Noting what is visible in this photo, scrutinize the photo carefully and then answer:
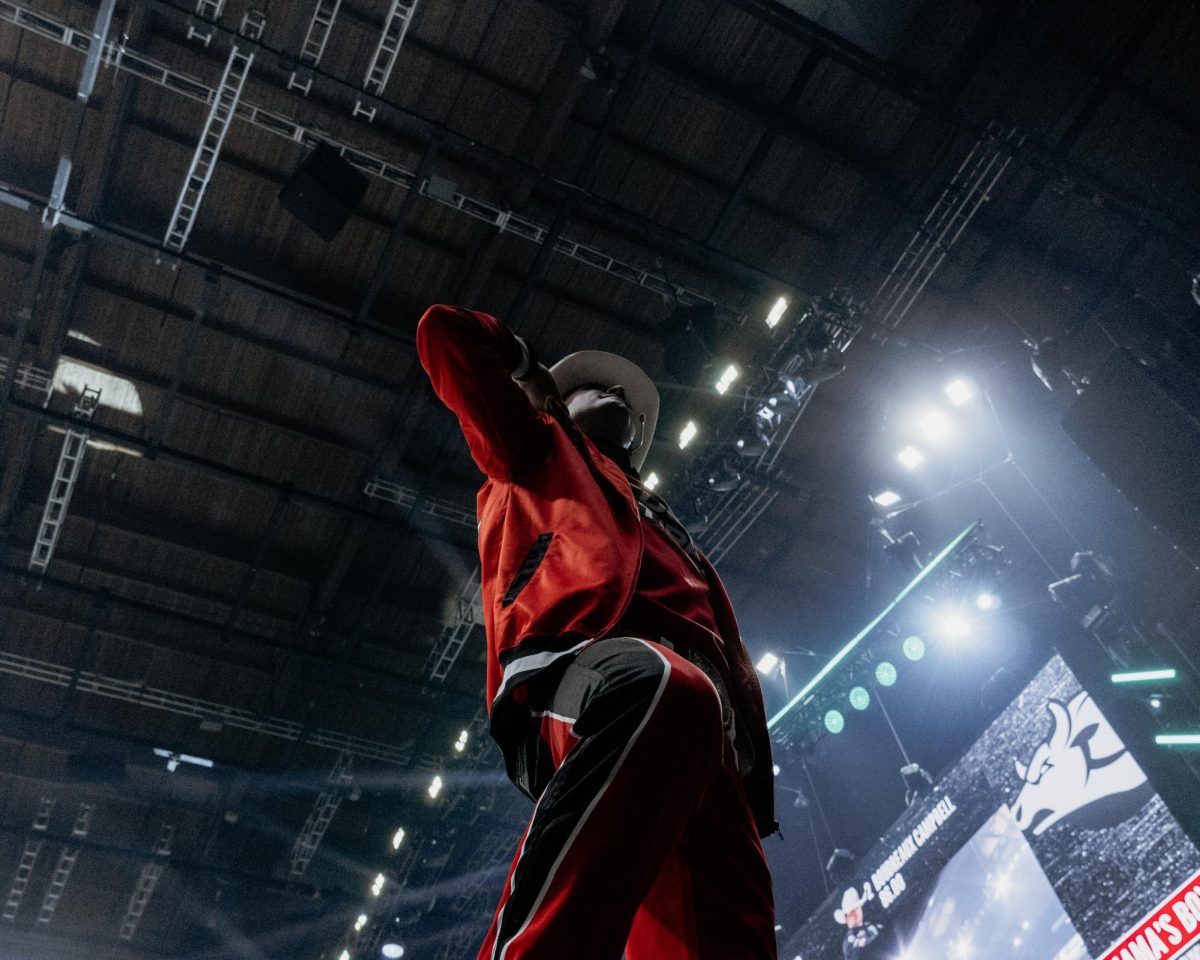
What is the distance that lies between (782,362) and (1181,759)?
14.3 feet

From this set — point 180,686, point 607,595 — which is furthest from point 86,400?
point 607,595

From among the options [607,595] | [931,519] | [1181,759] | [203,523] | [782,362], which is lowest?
[607,595]

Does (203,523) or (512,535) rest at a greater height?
(203,523)

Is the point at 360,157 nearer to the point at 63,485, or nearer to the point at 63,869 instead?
the point at 63,485

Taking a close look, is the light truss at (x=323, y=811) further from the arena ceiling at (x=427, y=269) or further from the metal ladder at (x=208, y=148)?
the metal ladder at (x=208, y=148)

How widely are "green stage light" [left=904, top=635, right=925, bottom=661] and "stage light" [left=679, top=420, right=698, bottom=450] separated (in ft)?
9.29

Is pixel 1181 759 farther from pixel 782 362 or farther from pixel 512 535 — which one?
pixel 512 535

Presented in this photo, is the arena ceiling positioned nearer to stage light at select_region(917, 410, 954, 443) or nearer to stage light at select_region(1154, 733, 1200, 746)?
stage light at select_region(917, 410, 954, 443)

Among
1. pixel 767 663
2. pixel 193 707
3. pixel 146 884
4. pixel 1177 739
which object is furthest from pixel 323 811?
pixel 1177 739

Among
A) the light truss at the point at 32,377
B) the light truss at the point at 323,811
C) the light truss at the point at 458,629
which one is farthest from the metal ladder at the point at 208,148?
the light truss at the point at 323,811

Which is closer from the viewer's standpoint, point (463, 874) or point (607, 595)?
point (607, 595)

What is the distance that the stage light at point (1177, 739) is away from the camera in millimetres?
4961

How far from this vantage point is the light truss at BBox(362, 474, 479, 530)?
8.78m

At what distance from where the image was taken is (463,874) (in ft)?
37.0
